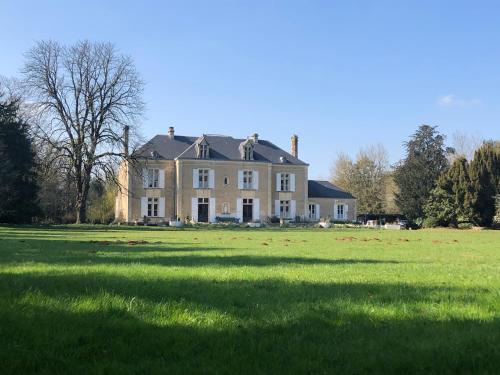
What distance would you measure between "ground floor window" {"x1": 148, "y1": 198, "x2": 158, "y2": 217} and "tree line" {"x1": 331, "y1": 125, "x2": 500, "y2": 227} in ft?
102

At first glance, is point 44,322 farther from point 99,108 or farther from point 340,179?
point 340,179

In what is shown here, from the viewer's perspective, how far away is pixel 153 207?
206 ft

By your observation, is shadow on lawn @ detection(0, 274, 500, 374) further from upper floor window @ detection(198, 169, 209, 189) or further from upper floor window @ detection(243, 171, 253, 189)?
upper floor window @ detection(243, 171, 253, 189)

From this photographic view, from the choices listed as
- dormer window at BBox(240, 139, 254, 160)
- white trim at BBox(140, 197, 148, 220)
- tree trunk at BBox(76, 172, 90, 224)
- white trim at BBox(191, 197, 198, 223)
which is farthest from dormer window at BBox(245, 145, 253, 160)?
tree trunk at BBox(76, 172, 90, 224)

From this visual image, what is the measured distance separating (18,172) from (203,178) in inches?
1043

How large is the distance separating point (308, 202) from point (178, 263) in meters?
58.6

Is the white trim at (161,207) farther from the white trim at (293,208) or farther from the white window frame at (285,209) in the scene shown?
the white trim at (293,208)

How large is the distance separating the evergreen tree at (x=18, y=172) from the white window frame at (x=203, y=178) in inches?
897

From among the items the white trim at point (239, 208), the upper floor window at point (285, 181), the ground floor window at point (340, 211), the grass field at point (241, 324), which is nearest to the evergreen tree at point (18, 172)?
the white trim at point (239, 208)

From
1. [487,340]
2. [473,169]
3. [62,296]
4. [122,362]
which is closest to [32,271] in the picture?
[62,296]

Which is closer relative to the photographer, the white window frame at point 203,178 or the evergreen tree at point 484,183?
the evergreen tree at point 484,183

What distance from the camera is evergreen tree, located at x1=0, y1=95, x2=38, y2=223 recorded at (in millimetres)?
40281

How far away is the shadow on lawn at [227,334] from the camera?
387cm

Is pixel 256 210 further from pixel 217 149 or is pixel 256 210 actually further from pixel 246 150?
pixel 217 149
